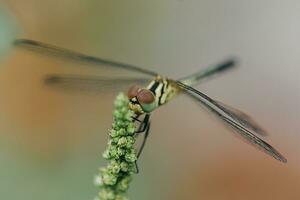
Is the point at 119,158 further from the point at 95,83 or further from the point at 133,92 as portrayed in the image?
the point at 95,83

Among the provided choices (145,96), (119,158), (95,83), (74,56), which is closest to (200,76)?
(95,83)

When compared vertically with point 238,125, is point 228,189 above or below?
above

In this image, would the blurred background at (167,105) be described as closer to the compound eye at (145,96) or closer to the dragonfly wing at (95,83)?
the dragonfly wing at (95,83)

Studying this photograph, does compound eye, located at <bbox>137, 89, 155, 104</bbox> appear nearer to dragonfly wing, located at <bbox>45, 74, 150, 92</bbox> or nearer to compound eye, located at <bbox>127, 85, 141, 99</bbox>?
compound eye, located at <bbox>127, 85, 141, 99</bbox>

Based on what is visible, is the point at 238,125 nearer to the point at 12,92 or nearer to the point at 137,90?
the point at 137,90

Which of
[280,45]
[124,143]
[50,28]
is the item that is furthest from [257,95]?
[124,143]

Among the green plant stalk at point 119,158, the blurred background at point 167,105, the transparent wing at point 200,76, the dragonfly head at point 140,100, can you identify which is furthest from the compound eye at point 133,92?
the blurred background at point 167,105

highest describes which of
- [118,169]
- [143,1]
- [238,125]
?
[143,1]
